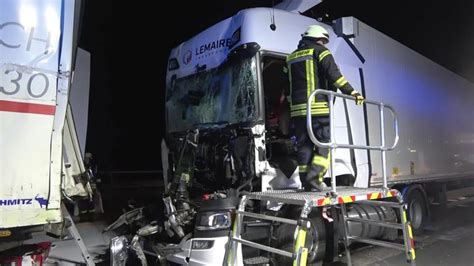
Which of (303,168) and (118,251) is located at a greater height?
(303,168)

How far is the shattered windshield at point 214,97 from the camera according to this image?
5098 millimetres

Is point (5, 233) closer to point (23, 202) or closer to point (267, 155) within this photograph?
point (23, 202)

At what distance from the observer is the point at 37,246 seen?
12.2 feet

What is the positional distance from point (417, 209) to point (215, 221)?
5149 mm

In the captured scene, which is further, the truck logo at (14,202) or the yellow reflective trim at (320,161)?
the yellow reflective trim at (320,161)

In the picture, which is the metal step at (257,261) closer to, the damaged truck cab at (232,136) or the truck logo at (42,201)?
the damaged truck cab at (232,136)

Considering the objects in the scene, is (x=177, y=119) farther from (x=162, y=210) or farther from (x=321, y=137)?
(x=321, y=137)

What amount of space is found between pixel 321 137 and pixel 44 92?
2713mm

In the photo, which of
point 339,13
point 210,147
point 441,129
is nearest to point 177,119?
point 210,147

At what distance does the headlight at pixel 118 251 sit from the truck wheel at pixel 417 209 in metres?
5.31

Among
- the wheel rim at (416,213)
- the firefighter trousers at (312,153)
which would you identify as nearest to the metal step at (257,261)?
the firefighter trousers at (312,153)

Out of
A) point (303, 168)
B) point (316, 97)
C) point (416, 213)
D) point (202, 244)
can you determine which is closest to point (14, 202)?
point (202, 244)

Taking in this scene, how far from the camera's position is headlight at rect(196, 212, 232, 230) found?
14.2 ft

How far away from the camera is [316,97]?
14.8 ft
